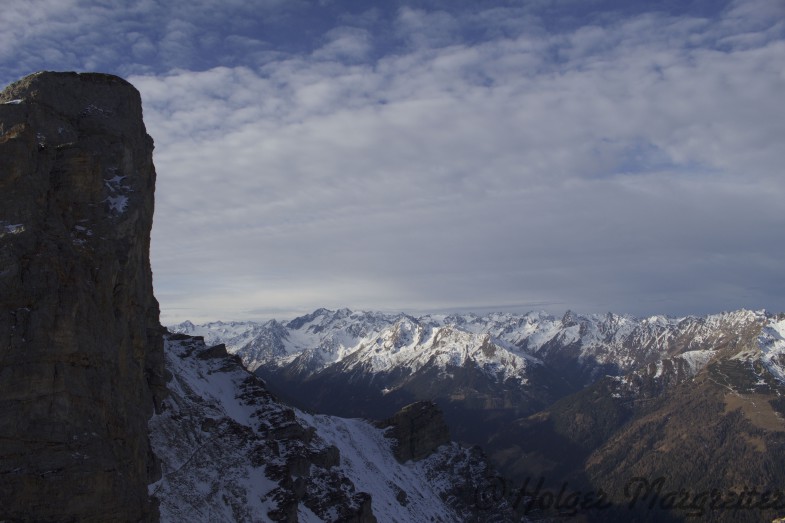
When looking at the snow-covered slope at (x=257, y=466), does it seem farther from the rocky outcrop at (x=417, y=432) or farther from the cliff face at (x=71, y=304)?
the cliff face at (x=71, y=304)

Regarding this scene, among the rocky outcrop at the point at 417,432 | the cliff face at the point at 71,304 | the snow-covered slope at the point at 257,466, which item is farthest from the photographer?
the rocky outcrop at the point at 417,432

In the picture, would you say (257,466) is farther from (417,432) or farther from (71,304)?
(417,432)

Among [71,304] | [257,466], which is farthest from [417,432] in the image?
[71,304]

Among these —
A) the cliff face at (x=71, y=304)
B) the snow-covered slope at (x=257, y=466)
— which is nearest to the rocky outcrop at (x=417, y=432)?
the snow-covered slope at (x=257, y=466)

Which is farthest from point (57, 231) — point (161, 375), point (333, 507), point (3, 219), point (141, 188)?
point (333, 507)

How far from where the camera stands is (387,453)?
457ft

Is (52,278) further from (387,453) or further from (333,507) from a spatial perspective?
(387,453)

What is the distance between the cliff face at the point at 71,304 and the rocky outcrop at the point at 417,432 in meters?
95.2

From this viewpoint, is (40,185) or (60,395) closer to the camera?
(60,395)

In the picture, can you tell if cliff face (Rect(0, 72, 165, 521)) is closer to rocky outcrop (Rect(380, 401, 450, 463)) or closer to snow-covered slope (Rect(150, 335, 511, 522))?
snow-covered slope (Rect(150, 335, 511, 522))

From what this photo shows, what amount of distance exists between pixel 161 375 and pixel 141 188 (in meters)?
28.4

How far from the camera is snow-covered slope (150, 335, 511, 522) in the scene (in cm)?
7012

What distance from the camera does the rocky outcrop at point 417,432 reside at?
142 meters

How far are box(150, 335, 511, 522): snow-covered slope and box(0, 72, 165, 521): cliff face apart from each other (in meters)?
17.1
